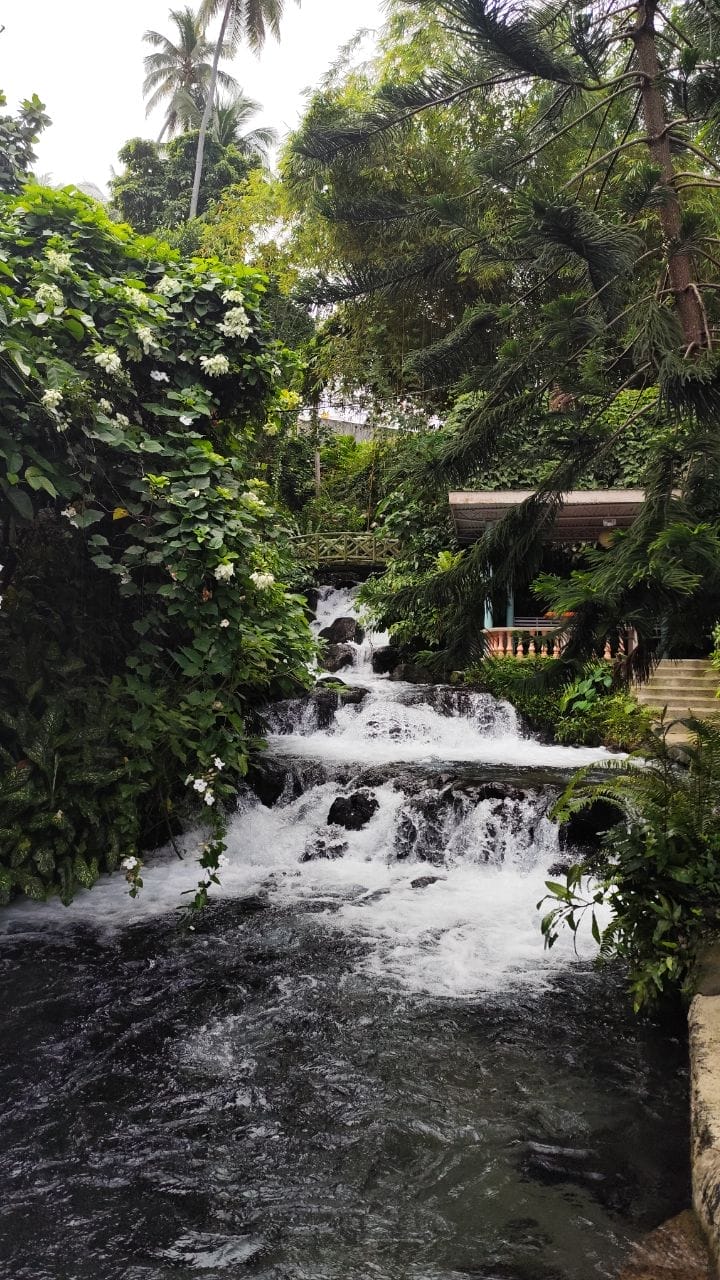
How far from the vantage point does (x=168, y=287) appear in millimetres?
5621

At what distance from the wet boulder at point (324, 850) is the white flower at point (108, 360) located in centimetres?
441

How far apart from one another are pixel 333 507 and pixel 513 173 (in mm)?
19497

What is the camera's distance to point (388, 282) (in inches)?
124

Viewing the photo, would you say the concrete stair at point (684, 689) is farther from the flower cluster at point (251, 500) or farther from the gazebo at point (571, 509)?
the flower cluster at point (251, 500)

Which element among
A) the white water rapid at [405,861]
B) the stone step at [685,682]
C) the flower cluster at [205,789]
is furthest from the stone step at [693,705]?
A: the flower cluster at [205,789]

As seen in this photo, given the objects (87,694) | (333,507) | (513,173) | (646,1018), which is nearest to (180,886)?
(87,694)

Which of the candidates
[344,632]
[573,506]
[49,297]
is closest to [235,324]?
[49,297]

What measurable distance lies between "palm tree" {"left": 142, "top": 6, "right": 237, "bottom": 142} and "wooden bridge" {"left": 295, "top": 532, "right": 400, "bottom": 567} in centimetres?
1844

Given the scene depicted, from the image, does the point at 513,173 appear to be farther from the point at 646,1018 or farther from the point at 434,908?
the point at 434,908

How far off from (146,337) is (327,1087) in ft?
13.9

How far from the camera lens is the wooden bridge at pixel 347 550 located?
19.2m

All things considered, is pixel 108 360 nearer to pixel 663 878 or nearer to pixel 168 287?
pixel 168 287

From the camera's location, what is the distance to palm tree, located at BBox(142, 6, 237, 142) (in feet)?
95.9

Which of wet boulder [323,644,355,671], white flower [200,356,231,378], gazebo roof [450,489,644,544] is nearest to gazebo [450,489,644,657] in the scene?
gazebo roof [450,489,644,544]
